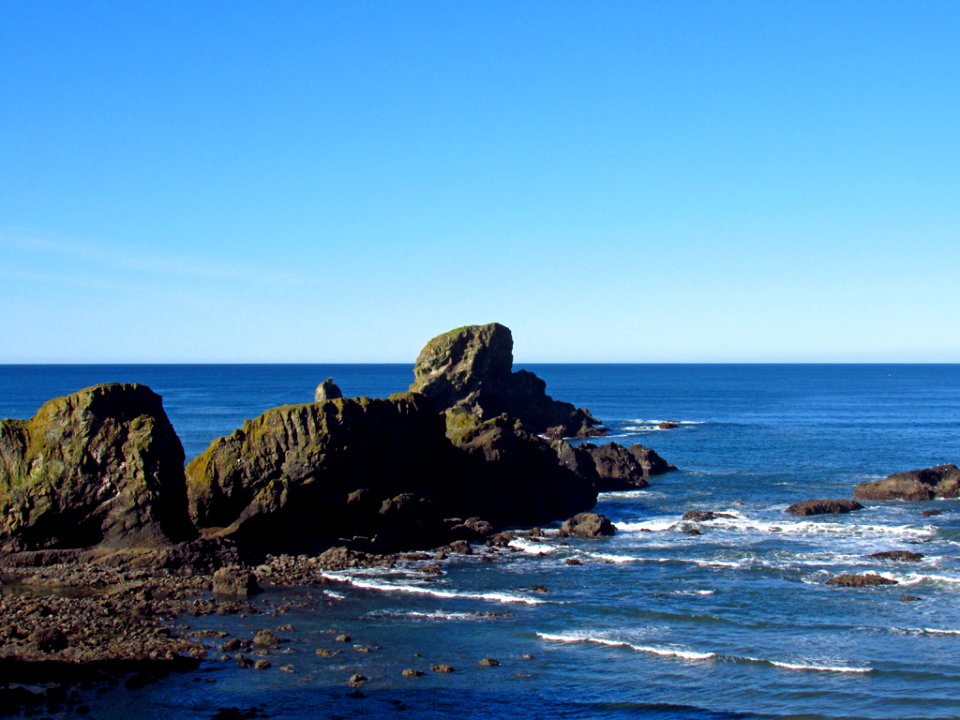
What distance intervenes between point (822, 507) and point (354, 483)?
94.6 ft

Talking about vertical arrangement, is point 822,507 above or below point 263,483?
below

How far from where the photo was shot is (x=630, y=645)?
109 ft

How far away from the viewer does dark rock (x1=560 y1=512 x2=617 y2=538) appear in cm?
5284

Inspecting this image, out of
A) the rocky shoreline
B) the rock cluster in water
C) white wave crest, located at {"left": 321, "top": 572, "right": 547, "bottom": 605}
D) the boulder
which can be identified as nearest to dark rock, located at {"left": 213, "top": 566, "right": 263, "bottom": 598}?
the rocky shoreline

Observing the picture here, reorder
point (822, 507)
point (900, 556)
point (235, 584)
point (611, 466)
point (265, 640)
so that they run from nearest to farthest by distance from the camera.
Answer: point (265, 640) → point (235, 584) → point (900, 556) → point (822, 507) → point (611, 466)

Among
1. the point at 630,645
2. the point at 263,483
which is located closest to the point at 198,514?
the point at 263,483

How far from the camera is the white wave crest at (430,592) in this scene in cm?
3925

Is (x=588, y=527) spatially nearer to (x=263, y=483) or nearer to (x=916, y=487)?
(x=263, y=483)

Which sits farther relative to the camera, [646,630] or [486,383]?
[486,383]

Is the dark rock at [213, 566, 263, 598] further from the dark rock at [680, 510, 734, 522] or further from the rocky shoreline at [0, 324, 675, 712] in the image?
the dark rock at [680, 510, 734, 522]

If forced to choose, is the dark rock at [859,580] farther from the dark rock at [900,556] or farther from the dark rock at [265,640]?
the dark rock at [265,640]

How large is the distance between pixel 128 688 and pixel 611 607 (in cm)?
1838

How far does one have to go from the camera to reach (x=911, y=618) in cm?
3619

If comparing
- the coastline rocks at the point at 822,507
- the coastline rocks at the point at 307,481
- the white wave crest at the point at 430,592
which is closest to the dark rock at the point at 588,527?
the coastline rocks at the point at 307,481
